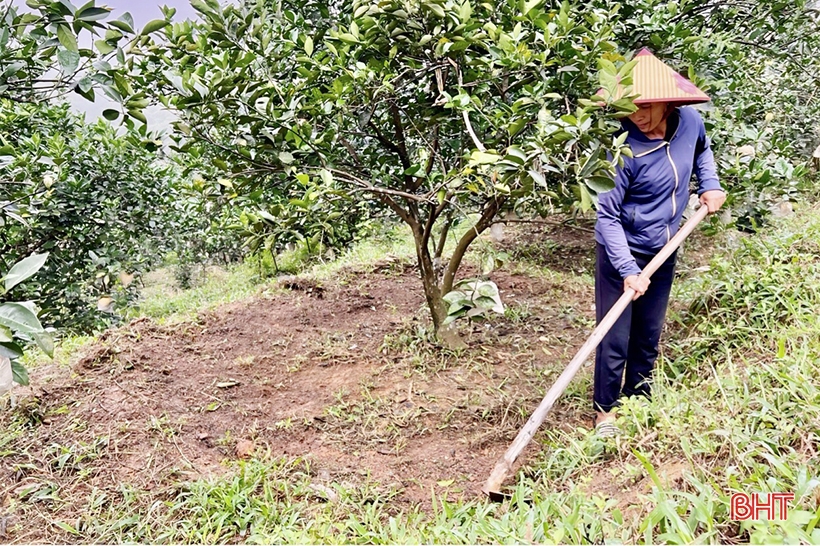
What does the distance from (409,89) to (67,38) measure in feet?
6.01

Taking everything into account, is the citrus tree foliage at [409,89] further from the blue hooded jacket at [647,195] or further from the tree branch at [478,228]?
the blue hooded jacket at [647,195]

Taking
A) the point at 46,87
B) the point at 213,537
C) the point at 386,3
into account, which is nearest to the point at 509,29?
the point at 386,3

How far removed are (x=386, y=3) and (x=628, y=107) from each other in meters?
1.08

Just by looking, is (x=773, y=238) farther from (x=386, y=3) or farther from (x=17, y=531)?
(x=17, y=531)

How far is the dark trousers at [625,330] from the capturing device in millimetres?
2350

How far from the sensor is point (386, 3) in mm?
2209

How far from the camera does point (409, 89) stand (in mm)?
2848

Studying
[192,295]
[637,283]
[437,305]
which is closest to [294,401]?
[437,305]

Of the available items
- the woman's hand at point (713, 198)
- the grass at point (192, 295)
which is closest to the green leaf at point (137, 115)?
the woman's hand at point (713, 198)

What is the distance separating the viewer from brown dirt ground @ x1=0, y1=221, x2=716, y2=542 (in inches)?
88.4

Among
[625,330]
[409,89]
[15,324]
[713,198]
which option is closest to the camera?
[15,324]

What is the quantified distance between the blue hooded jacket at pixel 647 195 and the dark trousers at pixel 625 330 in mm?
116

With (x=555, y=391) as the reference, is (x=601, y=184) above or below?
above

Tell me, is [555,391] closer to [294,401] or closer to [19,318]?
[294,401]
